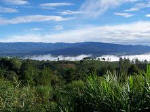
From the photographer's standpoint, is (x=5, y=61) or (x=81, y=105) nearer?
(x=81, y=105)

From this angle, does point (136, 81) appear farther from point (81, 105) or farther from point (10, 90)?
point (10, 90)

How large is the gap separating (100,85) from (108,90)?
0.79ft

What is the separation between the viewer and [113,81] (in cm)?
716

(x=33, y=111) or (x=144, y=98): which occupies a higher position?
(x=144, y=98)

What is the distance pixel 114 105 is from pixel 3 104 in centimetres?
339

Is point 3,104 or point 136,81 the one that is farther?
point 3,104

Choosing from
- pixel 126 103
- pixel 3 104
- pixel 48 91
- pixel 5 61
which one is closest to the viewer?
pixel 126 103

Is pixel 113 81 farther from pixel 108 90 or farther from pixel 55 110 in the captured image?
pixel 55 110

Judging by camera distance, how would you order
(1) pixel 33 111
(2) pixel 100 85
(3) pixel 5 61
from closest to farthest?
(2) pixel 100 85
(1) pixel 33 111
(3) pixel 5 61

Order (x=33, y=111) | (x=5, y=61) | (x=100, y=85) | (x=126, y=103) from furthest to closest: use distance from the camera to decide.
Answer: (x=5, y=61)
(x=33, y=111)
(x=100, y=85)
(x=126, y=103)

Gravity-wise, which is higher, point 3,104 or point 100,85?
point 100,85

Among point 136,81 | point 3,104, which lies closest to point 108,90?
point 136,81

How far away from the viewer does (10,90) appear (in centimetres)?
933

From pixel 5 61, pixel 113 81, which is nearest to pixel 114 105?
pixel 113 81
